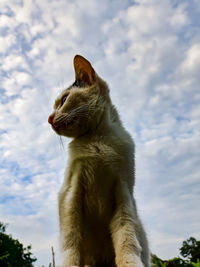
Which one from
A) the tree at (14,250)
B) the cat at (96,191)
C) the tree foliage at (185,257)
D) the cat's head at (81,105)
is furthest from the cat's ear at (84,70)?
the tree at (14,250)

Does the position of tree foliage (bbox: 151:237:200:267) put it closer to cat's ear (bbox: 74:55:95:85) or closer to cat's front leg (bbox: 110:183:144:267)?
cat's front leg (bbox: 110:183:144:267)

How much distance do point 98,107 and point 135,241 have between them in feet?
3.40

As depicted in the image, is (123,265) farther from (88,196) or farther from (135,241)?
(88,196)

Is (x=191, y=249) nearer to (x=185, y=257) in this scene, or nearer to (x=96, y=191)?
(x=185, y=257)

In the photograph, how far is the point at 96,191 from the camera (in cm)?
177

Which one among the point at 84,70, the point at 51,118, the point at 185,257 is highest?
the point at 84,70

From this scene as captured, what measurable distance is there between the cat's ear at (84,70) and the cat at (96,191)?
17 cm

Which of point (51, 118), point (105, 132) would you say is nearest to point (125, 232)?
point (105, 132)

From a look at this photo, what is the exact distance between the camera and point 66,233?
1.66m

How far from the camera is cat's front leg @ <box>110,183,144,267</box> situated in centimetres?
149

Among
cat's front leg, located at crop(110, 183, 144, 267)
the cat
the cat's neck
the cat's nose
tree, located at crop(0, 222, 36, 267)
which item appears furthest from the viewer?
tree, located at crop(0, 222, 36, 267)

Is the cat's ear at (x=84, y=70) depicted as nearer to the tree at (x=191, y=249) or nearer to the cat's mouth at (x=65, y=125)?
the cat's mouth at (x=65, y=125)

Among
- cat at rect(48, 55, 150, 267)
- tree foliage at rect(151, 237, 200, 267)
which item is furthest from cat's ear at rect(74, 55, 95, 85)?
tree foliage at rect(151, 237, 200, 267)

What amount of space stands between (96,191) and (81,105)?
698mm
